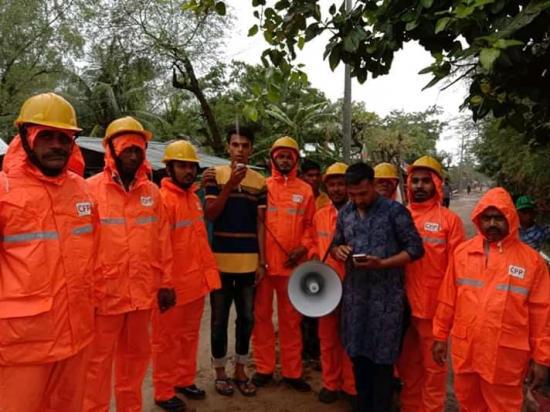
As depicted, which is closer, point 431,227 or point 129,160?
point 129,160

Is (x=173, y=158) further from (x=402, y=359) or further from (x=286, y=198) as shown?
(x=402, y=359)

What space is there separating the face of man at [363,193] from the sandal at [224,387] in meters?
2.05

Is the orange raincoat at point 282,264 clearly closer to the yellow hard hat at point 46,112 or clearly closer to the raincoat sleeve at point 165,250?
the raincoat sleeve at point 165,250

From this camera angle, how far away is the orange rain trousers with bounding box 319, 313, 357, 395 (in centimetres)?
395

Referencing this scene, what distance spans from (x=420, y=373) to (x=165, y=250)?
219 cm

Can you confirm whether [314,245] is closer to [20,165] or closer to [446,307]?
[446,307]

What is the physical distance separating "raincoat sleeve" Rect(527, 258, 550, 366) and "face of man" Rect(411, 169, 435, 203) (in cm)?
111

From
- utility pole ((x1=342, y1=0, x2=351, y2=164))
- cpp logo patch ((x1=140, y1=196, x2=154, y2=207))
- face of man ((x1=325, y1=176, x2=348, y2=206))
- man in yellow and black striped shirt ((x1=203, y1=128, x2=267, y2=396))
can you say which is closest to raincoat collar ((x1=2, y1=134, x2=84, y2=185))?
cpp logo patch ((x1=140, y1=196, x2=154, y2=207))

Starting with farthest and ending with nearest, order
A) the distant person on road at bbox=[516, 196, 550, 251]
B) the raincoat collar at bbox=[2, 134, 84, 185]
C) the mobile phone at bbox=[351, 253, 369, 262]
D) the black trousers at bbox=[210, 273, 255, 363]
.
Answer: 1. the distant person on road at bbox=[516, 196, 550, 251]
2. the black trousers at bbox=[210, 273, 255, 363]
3. the mobile phone at bbox=[351, 253, 369, 262]
4. the raincoat collar at bbox=[2, 134, 84, 185]

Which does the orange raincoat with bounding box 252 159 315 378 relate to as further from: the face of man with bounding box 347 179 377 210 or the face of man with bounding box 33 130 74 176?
the face of man with bounding box 33 130 74 176

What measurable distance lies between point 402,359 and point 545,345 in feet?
4.34

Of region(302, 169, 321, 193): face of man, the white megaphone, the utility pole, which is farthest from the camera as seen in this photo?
the utility pole

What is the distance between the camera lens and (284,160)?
14.0 feet

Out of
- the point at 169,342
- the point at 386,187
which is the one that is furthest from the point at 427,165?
the point at 169,342
